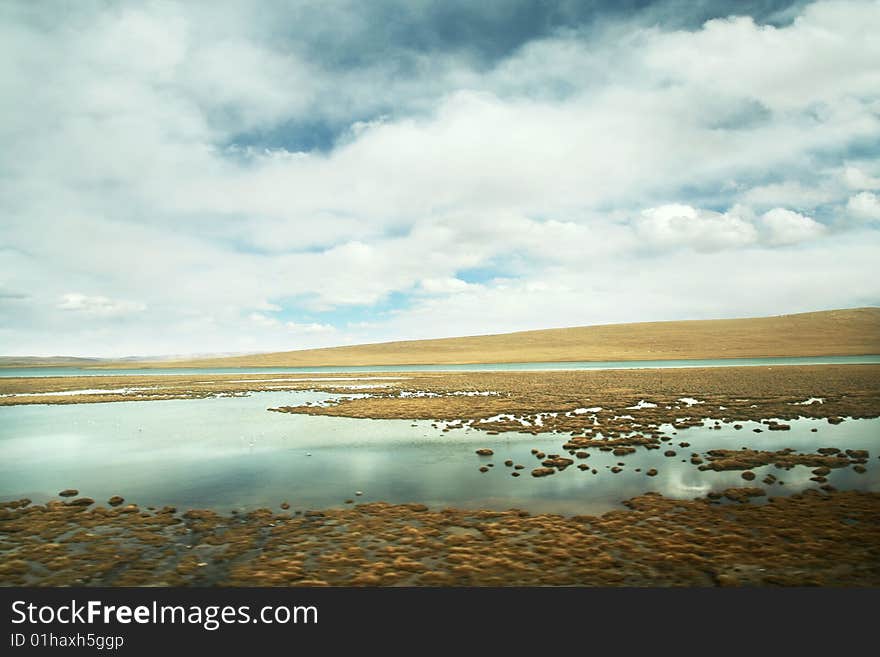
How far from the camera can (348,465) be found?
893 inches

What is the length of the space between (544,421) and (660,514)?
19332mm

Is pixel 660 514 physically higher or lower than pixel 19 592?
lower

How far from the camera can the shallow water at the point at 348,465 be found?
17.5 meters

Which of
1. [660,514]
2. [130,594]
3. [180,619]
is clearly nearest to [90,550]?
[130,594]

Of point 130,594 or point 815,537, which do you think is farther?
point 815,537

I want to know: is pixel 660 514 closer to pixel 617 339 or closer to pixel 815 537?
pixel 815 537

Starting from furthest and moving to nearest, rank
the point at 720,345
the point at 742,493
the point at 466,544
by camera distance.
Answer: the point at 720,345, the point at 742,493, the point at 466,544

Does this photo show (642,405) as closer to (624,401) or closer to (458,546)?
(624,401)

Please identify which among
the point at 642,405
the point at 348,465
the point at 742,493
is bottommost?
the point at 642,405

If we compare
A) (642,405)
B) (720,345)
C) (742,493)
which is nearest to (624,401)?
(642,405)

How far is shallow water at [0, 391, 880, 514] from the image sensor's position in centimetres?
1745

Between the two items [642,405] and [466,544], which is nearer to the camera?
[466,544]

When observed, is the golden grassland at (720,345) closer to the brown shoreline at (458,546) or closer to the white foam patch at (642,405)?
the white foam patch at (642,405)

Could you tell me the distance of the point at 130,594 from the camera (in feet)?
31.6
